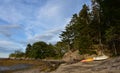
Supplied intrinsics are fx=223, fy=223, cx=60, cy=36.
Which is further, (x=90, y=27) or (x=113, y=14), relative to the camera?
(x=90, y=27)

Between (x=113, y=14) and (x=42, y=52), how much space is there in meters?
90.6

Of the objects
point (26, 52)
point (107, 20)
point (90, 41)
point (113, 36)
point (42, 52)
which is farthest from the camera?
point (26, 52)

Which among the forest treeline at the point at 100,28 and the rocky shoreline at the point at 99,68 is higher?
the forest treeline at the point at 100,28

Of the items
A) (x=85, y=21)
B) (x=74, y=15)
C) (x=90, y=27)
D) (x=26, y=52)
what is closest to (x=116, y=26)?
(x=90, y=27)

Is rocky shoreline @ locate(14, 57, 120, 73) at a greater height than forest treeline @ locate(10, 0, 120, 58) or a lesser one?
lesser

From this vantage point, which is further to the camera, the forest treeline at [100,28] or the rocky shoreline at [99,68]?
the forest treeline at [100,28]

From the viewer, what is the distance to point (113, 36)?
4972cm

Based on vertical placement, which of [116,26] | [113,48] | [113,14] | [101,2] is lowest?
[113,48]

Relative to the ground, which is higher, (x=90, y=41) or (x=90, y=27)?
(x=90, y=27)

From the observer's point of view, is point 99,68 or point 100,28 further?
point 100,28

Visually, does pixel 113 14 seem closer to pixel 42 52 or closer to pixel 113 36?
pixel 113 36

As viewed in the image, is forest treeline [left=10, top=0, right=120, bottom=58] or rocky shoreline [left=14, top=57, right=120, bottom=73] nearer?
rocky shoreline [left=14, top=57, right=120, bottom=73]

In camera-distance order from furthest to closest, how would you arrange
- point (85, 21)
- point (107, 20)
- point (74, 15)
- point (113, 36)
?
point (74, 15)
point (85, 21)
point (107, 20)
point (113, 36)

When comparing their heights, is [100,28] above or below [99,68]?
above
